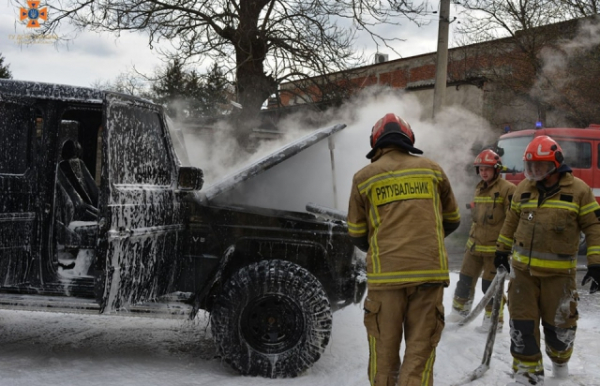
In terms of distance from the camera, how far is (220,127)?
1530cm

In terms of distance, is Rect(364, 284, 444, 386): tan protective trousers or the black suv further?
the black suv

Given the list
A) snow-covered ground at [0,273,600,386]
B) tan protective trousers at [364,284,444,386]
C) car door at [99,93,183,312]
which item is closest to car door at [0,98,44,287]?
car door at [99,93,183,312]

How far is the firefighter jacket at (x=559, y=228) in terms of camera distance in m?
4.27

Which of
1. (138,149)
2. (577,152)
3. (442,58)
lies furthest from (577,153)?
(138,149)

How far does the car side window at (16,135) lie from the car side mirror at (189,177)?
115 cm

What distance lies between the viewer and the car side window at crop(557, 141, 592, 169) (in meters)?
13.9

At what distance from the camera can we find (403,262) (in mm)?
3205

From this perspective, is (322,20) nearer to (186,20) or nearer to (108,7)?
(186,20)

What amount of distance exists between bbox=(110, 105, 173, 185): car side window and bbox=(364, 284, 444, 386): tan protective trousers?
6.96 feet

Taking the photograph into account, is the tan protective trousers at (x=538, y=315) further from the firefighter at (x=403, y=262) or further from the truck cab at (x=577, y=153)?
the truck cab at (x=577, y=153)

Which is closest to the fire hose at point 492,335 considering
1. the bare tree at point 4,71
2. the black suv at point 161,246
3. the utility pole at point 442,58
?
the black suv at point 161,246

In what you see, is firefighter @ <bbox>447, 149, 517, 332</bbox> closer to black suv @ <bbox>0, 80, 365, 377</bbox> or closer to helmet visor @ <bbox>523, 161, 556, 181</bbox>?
helmet visor @ <bbox>523, 161, 556, 181</bbox>

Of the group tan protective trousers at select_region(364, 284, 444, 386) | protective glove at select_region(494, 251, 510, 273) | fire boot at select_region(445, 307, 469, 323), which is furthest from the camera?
fire boot at select_region(445, 307, 469, 323)

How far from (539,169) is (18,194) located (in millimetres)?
3847
